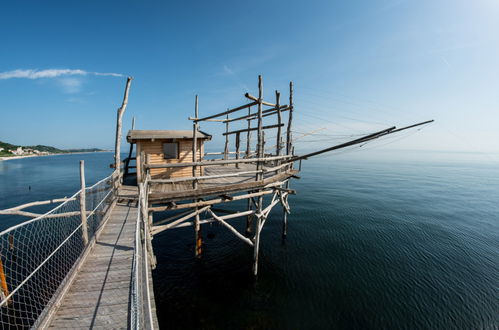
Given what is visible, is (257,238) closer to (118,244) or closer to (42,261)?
(118,244)

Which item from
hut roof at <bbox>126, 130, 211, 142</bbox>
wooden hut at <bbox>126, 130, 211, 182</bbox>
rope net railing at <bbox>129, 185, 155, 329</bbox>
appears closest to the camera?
rope net railing at <bbox>129, 185, 155, 329</bbox>

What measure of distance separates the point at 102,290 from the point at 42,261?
547 inches

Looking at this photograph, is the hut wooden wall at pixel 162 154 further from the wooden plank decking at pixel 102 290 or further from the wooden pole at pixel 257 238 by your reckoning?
the wooden plank decking at pixel 102 290

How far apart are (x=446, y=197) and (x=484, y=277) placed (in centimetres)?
2361

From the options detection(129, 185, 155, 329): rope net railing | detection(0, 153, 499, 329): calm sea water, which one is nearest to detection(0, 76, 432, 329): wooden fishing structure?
detection(129, 185, 155, 329): rope net railing

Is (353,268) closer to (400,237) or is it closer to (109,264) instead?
(400,237)

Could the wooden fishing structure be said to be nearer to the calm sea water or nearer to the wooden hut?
the wooden hut

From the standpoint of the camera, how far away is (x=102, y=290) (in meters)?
4.21

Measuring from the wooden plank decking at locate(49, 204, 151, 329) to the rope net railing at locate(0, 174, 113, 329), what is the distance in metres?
0.28

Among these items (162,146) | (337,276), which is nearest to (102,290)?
(162,146)

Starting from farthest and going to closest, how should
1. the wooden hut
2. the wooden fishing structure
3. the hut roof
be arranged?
the wooden hut, the hut roof, the wooden fishing structure

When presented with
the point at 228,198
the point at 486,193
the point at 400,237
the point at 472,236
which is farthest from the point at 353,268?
the point at 486,193

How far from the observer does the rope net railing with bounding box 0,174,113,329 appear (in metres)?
5.34

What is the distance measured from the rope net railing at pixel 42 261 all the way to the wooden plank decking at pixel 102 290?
28 centimetres
